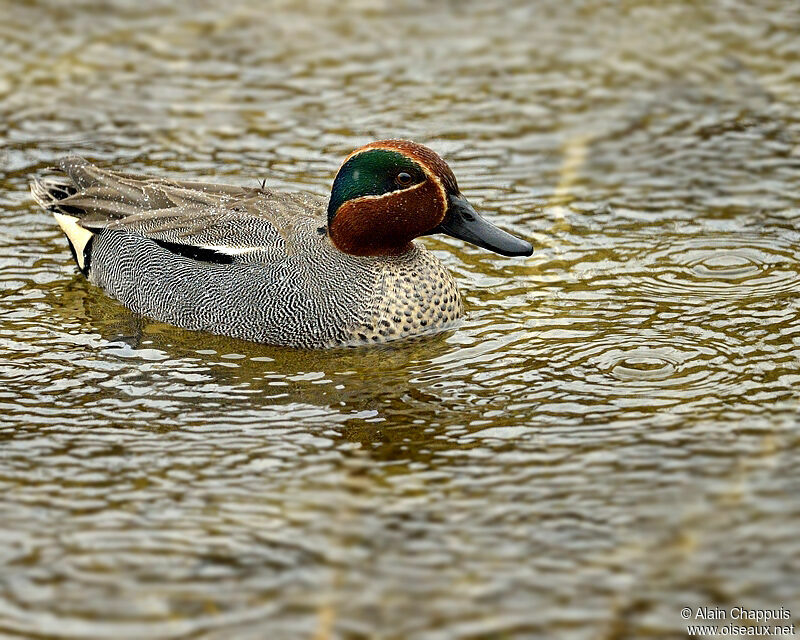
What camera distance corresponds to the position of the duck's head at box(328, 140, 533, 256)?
9383 millimetres

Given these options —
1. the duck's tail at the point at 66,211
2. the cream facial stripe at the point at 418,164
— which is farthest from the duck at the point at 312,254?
the duck's tail at the point at 66,211

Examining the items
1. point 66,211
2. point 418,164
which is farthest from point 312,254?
point 66,211

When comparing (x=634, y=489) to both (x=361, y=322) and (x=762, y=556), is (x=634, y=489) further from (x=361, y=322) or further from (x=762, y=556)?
(x=361, y=322)

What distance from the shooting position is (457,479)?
752 centimetres

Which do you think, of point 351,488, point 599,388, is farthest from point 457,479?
point 599,388

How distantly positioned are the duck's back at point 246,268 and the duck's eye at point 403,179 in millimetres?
636

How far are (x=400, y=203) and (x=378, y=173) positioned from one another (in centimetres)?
26

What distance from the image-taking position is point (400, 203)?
9445 mm

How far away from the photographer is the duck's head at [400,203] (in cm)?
938

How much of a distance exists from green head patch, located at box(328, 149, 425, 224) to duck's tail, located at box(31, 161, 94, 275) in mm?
2374

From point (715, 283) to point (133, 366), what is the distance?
14.4ft

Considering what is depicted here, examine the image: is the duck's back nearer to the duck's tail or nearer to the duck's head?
the duck's tail

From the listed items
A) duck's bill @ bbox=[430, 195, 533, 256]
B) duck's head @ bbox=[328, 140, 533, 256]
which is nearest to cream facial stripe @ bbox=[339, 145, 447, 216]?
duck's head @ bbox=[328, 140, 533, 256]

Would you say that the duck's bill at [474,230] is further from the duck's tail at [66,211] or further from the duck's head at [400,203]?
the duck's tail at [66,211]
